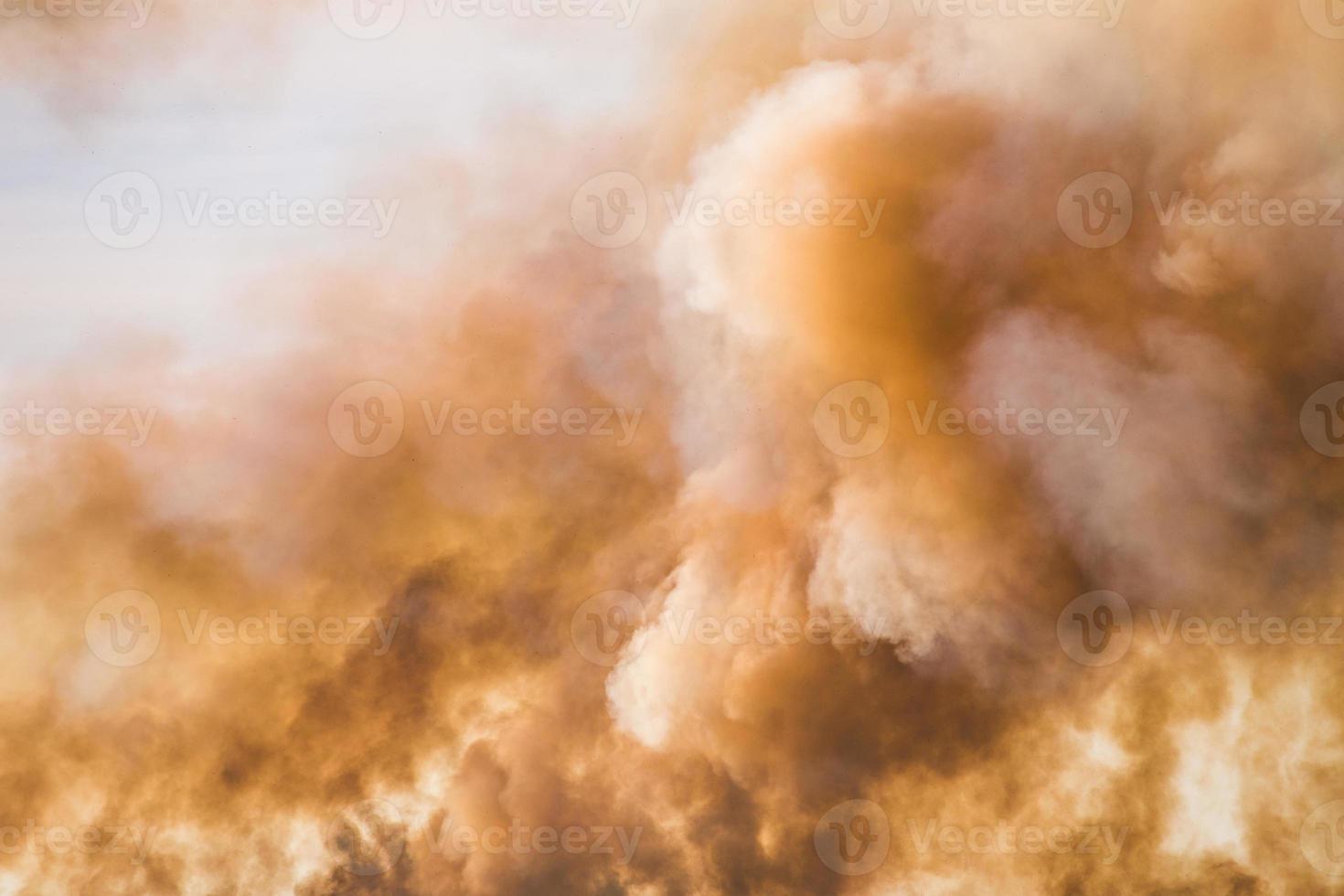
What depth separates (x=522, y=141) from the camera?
66.7 ft

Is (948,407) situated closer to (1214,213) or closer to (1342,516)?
(1214,213)

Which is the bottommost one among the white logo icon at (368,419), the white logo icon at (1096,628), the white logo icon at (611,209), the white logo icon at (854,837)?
the white logo icon at (854,837)

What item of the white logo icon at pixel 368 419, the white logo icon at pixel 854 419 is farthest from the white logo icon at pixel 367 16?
the white logo icon at pixel 854 419

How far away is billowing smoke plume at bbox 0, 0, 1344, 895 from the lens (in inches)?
734

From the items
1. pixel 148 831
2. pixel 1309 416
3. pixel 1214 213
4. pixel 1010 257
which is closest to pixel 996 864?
pixel 1309 416

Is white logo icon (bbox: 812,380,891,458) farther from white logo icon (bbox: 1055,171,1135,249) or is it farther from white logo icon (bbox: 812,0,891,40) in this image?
white logo icon (bbox: 812,0,891,40)

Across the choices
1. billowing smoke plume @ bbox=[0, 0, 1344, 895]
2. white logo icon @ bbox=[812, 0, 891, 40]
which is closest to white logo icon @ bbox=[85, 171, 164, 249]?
billowing smoke plume @ bbox=[0, 0, 1344, 895]

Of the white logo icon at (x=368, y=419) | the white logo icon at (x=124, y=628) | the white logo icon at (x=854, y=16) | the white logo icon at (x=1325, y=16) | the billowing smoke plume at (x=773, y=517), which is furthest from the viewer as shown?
the white logo icon at (x=368, y=419)

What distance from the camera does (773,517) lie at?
64.8 ft

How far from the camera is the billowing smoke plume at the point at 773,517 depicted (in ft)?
61.2

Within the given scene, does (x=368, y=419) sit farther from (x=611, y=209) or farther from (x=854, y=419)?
(x=854, y=419)

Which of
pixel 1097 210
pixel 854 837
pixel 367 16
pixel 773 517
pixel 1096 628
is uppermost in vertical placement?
pixel 367 16

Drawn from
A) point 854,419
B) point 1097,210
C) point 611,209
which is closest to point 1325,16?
point 1097,210

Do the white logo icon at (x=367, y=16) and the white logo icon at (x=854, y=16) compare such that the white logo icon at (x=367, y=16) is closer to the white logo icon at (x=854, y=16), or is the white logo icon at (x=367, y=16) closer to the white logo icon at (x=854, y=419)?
the white logo icon at (x=854, y=16)
